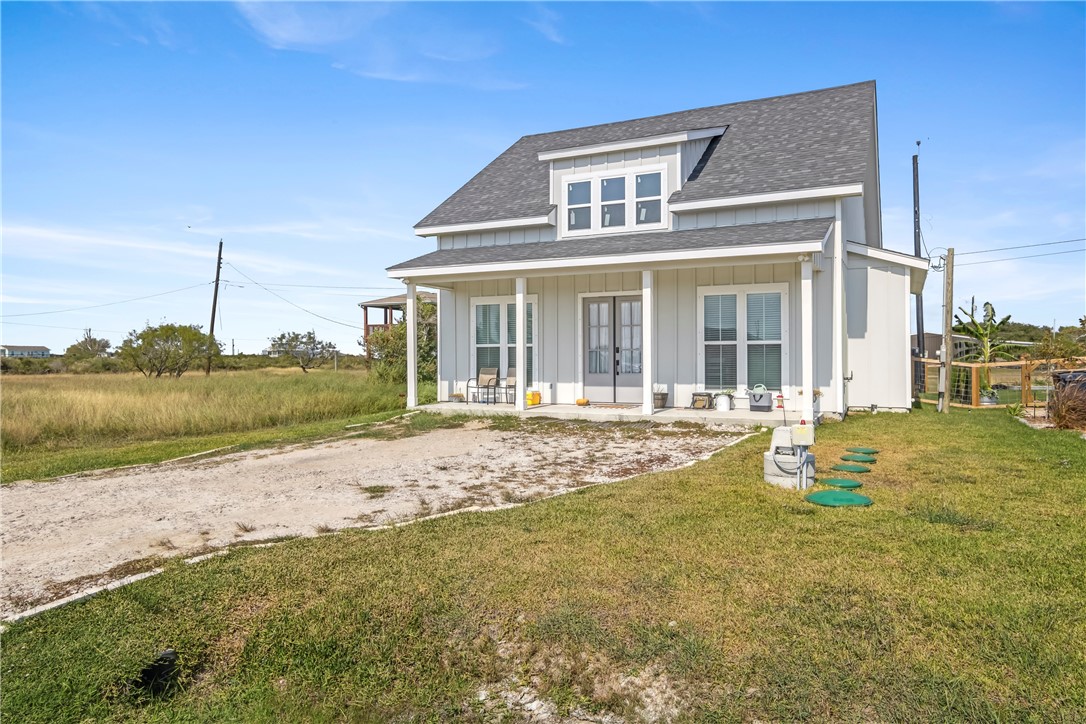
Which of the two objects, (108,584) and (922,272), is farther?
(922,272)

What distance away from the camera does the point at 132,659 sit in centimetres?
314

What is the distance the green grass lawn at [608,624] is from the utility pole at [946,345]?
10.3 meters

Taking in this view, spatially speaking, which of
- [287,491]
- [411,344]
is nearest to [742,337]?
[411,344]

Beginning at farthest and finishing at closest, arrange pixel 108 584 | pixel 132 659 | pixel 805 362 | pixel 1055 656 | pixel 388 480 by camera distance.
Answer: pixel 805 362
pixel 388 480
pixel 108 584
pixel 132 659
pixel 1055 656

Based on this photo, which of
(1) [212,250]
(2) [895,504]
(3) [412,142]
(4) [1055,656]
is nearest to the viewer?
(4) [1055,656]

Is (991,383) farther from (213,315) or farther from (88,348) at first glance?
(88,348)

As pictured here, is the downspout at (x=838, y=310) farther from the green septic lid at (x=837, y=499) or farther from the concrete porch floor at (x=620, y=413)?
the green septic lid at (x=837, y=499)

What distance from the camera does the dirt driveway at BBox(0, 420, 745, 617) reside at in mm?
4805

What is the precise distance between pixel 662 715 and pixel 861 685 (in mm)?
880

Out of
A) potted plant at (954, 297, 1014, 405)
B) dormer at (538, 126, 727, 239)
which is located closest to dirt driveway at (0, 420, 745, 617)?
dormer at (538, 126, 727, 239)

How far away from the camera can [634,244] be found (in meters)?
12.2

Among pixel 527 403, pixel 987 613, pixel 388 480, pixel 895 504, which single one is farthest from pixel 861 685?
pixel 527 403

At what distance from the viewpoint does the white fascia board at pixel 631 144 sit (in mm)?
12959

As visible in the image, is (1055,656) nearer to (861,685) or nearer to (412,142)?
(861,685)
